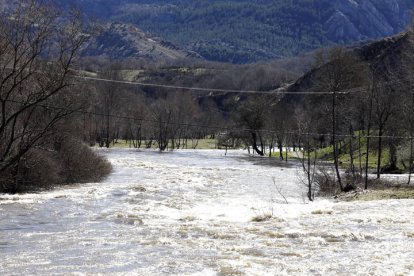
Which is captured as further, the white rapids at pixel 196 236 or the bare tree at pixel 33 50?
the bare tree at pixel 33 50

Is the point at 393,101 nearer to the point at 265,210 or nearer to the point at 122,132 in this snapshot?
the point at 265,210

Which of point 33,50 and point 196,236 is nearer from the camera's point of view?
point 196,236

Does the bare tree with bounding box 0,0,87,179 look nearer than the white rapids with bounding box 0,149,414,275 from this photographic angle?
No

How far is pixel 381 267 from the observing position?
14406 millimetres

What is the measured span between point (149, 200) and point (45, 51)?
1124 centimetres

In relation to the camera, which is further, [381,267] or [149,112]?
[149,112]

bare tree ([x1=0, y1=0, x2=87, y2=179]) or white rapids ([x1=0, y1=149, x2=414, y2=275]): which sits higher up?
bare tree ([x1=0, y1=0, x2=87, y2=179])

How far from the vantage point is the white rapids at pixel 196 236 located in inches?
579

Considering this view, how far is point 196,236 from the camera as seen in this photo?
19234mm

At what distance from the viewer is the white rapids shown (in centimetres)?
1470

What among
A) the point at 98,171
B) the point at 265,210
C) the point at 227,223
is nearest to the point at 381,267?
the point at 227,223

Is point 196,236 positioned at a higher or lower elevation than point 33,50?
lower

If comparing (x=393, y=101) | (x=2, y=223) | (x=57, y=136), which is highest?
(x=393, y=101)

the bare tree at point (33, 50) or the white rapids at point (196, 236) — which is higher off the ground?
the bare tree at point (33, 50)
